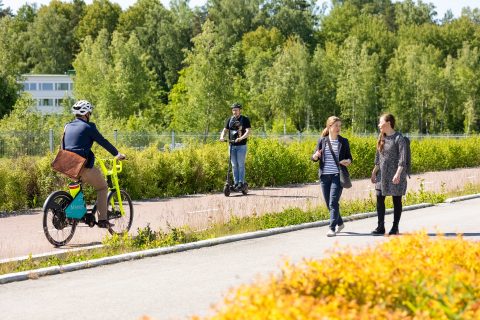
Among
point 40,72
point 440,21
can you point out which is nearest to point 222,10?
point 40,72

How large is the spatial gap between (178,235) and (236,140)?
724 cm

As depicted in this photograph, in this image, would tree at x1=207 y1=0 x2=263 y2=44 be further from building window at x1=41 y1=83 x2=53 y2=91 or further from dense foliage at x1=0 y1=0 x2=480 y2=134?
building window at x1=41 y1=83 x2=53 y2=91

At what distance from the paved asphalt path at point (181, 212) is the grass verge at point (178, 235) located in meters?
0.34

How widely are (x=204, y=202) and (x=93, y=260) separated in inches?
305

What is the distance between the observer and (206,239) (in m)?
10.7

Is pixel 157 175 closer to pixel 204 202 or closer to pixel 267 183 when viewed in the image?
pixel 204 202

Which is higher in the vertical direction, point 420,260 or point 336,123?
point 336,123

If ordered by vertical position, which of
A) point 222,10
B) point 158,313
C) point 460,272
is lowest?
point 158,313

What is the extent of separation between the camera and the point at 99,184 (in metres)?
10.7

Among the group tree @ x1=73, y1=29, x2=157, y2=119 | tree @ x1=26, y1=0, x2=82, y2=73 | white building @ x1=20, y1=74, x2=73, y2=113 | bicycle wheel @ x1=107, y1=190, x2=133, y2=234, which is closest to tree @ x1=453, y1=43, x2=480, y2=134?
tree @ x1=73, y1=29, x2=157, y2=119

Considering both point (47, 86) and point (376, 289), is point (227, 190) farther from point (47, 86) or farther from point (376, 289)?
point (47, 86)

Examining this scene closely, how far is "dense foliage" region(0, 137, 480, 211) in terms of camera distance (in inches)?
607

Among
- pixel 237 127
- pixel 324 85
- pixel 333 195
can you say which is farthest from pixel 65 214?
pixel 324 85

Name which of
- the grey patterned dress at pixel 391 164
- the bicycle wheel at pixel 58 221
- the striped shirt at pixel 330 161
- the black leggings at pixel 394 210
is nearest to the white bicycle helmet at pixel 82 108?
the bicycle wheel at pixel 58 221
